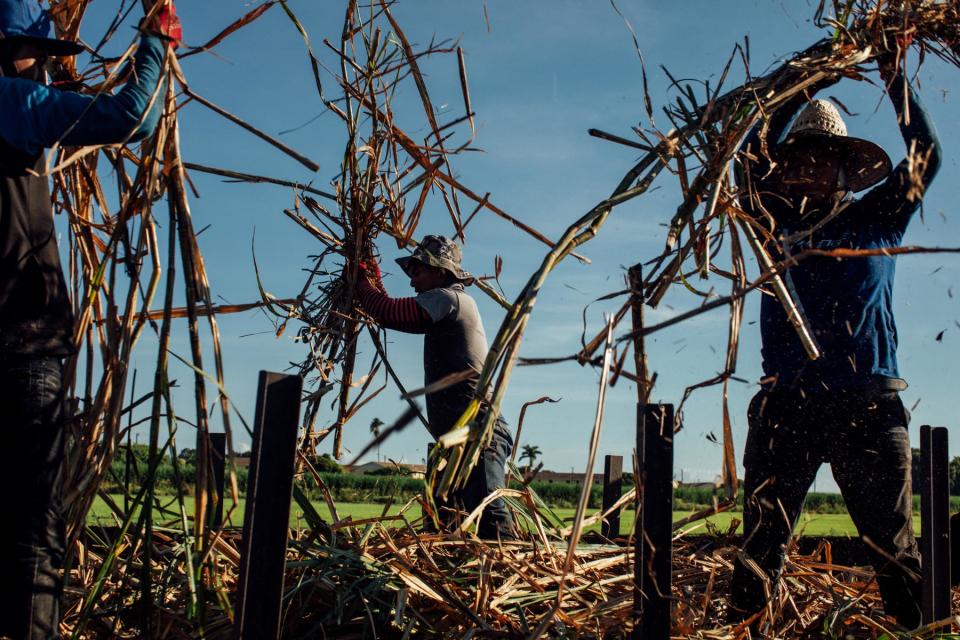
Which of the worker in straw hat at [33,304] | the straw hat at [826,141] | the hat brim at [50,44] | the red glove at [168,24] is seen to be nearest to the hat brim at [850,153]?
the straw hat at [826,141]

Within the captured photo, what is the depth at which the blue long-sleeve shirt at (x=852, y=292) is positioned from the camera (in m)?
2.42

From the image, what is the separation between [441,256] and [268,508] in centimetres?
216

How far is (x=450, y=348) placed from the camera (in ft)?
11.6

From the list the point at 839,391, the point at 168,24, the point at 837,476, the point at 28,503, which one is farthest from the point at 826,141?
the point at 28,503

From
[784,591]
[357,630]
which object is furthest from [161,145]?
[784,591]

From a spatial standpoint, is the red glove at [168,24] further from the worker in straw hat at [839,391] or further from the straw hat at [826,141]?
the straw hat at [826,141]

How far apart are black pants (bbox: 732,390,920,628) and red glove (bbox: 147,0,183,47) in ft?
6.03

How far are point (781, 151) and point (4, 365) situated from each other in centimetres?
222

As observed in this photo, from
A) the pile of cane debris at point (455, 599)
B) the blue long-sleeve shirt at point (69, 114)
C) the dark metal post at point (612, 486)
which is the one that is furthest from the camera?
the dark metal post at point (612, 486)

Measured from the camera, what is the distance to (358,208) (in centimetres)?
318

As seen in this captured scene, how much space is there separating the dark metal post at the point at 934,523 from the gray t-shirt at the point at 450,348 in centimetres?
163

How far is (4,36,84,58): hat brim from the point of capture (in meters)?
1.90

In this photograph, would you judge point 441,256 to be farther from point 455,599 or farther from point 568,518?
point 455,599

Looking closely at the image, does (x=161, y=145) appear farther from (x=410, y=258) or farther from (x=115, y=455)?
(x=410, y=258)
